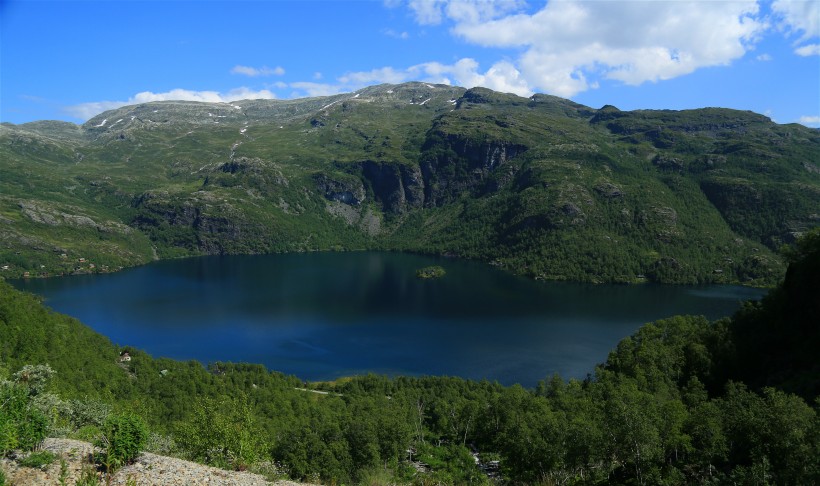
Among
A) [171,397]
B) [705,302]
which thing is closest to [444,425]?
[171,397]

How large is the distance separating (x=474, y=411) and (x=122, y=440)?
48.5 meters

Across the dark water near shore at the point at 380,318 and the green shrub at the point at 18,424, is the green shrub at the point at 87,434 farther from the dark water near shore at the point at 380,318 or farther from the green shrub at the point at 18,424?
the dark water near shore at the point at 380,318

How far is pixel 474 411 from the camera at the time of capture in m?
60.9

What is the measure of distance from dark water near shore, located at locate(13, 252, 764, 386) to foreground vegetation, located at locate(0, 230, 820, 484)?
19904 millimetres

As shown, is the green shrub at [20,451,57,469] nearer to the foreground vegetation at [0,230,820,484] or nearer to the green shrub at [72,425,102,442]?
the foreground vegetation at [0,230,820,484]

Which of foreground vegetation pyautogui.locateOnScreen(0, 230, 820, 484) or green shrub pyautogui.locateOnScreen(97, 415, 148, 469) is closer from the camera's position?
green shrub pyautogui.locateOnScreen(97, 415, 148, 469)

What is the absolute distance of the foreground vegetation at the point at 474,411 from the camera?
26.1 metres

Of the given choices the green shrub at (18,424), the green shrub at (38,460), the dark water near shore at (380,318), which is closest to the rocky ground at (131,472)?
the green shrub at (38,460)

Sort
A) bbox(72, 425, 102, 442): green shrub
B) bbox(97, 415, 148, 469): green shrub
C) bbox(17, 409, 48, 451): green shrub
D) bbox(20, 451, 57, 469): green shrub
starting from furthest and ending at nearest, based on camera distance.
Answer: bbox(72, 425, 102, 442): green shrub → bbox(17, 409, 48, 451): green shrub → bbox(97, 415, 148, 469): green shrub → bbox(20, 451, 57, 469): green shrub

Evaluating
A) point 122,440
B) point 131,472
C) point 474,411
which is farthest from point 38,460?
point 474,411

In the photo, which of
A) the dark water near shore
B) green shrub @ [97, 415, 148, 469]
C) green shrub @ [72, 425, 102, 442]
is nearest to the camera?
green shrub @ [97, 415, 148, 469]

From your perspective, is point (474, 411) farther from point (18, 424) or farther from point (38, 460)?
point (38, 460)

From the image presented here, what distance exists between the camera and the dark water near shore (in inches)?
3989

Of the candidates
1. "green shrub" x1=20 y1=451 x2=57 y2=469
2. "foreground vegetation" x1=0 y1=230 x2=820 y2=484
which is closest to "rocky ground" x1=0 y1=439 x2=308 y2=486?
"green shrub" x1=20 y1=451 x2=57 y2=469
